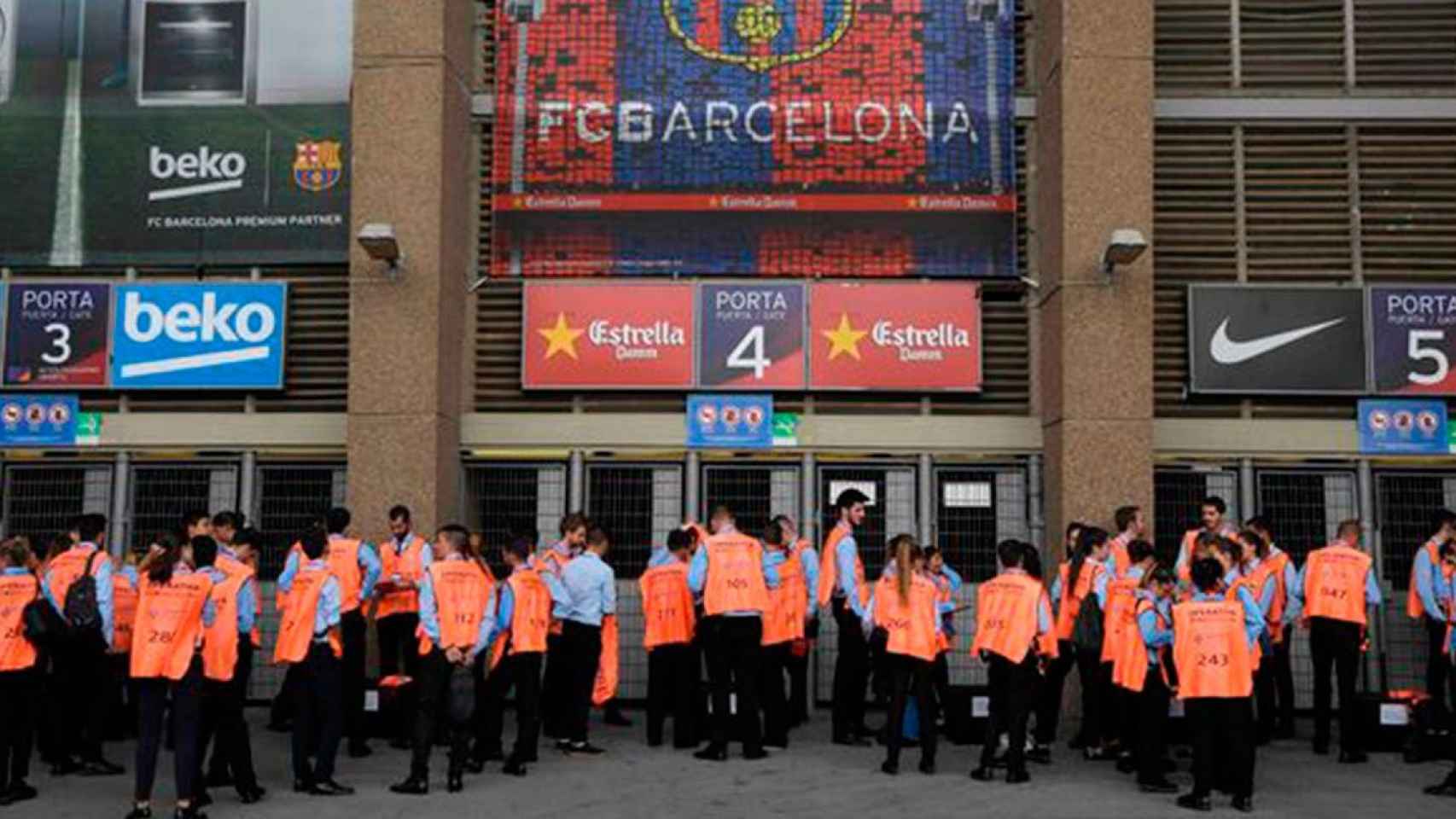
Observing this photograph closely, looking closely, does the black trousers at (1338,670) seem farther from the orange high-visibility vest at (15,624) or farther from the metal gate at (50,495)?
the metal gate at (50,495)

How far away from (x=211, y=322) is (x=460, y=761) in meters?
6.07

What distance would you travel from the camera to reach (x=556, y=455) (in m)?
13.8

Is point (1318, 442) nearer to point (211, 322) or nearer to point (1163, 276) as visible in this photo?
point (1163, 276)

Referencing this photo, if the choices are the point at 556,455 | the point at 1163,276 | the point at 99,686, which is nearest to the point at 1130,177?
the point at 1163,276

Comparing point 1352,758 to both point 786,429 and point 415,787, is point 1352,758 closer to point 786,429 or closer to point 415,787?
point 786,429

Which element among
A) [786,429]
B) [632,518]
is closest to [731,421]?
[786,429]

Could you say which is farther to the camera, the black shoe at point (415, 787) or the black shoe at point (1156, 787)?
the black shoe at point (1156, 787)

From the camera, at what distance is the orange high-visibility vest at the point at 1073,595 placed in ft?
35.3

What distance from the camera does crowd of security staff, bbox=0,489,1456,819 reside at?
9344mm

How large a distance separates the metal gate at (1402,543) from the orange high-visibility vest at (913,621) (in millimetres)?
5451

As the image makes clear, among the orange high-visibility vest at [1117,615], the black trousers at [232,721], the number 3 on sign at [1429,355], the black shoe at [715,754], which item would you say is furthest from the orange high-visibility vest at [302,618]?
the number 3 on sign at [1429,355]

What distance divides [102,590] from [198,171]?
516 cm

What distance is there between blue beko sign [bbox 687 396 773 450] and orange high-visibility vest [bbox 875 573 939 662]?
3468 millimetres

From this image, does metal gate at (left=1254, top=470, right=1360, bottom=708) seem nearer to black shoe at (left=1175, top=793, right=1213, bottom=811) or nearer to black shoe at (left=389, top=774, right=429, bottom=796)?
black shoe at (left=1175, top=793, right=1213, bottom=811)
